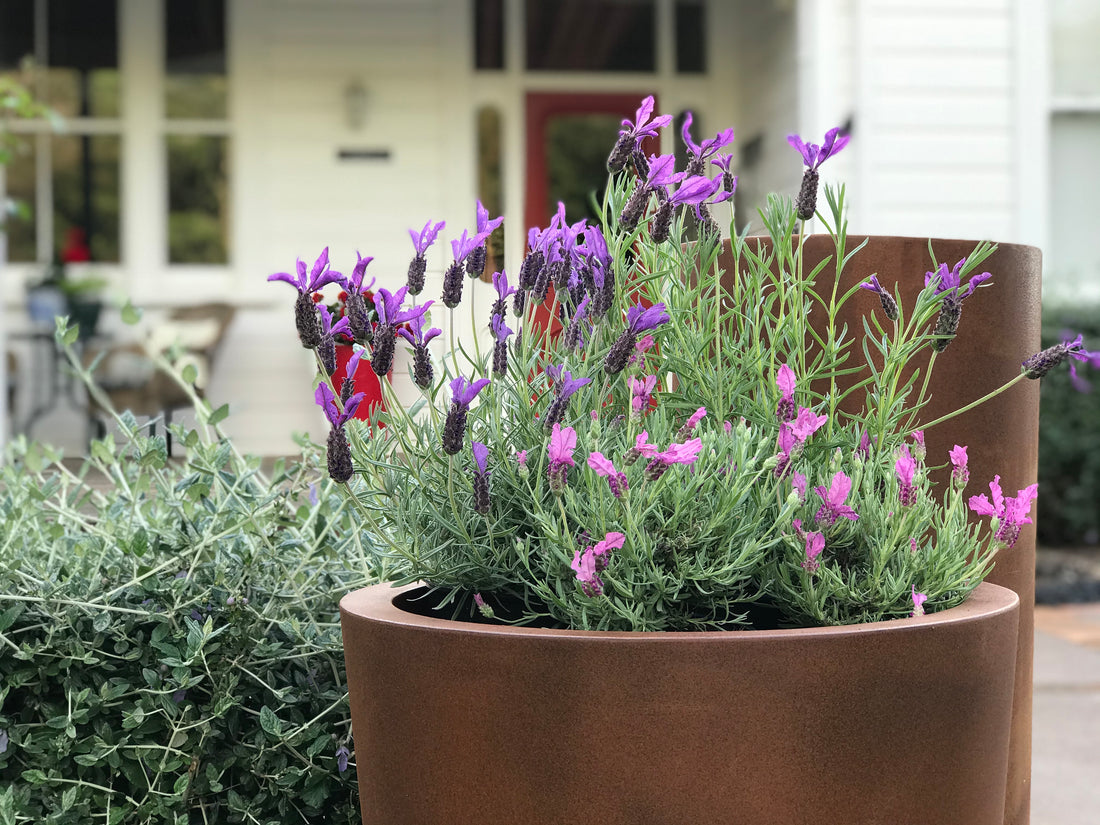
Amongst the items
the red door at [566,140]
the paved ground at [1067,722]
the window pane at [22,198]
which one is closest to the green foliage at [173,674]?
the paved ground at [1067,722]

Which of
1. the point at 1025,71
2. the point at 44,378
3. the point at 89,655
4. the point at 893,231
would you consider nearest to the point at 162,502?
the point at 89,655

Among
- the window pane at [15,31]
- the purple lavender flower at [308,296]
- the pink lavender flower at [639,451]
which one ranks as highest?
the window pane at [15,31]

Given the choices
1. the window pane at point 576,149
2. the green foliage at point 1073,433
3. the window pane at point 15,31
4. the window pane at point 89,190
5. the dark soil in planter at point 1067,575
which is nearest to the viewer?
the dark soil in planter at point 1067,575

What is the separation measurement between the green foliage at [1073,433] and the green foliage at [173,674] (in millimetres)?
5139

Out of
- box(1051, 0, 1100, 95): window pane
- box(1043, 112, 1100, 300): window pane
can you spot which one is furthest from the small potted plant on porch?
box(1051, 0, 1100, 95): window pane

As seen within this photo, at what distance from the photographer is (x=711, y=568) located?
1.11m

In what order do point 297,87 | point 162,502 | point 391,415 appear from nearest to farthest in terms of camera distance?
point 391,415 → point 162,502 → point 297,87

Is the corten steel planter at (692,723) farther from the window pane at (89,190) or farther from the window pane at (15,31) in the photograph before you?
the window pane at (15,31)

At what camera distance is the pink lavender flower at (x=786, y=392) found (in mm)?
1209

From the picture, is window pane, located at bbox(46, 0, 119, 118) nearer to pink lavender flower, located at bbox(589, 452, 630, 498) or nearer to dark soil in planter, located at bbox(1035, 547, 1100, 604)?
dark soil in planter, located at bbox(1035, 547, 1100, 604)

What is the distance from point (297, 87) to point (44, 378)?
8.18 ft

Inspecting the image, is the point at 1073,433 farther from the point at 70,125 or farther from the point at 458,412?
the point at 70,125

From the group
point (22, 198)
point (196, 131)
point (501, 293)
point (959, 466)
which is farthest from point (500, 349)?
point (22, 198)

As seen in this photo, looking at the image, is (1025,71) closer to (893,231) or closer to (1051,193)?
(1051,193)
